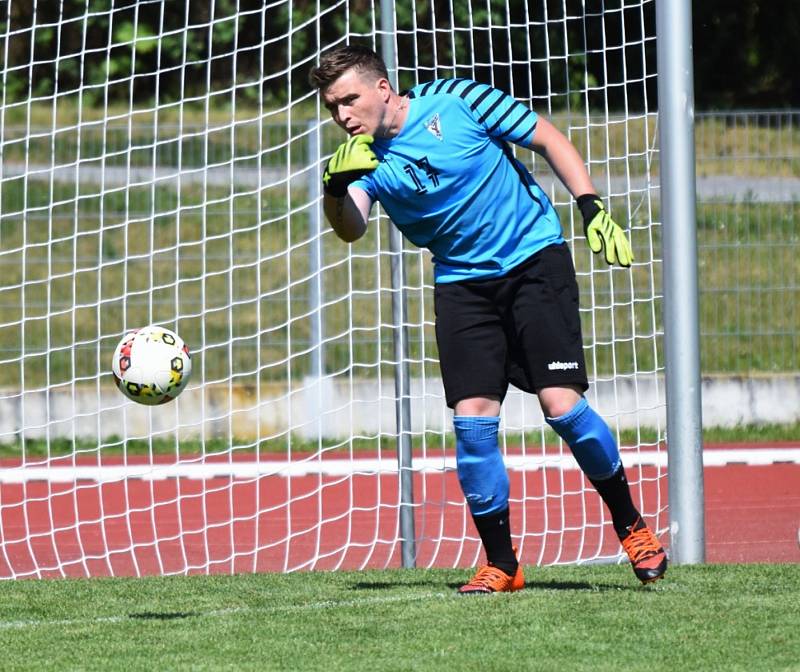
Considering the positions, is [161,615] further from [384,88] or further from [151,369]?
[384,88]

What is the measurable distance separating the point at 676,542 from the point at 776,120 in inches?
226

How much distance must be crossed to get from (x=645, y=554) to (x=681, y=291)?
4.13 feet

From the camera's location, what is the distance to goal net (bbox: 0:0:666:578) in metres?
7.43

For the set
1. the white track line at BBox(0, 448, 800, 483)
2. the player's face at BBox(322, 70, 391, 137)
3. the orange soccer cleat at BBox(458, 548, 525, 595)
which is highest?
the player's face at BBox(322, 70, 391, 137)


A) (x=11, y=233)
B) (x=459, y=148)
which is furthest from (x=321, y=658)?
(x=11, y=233)

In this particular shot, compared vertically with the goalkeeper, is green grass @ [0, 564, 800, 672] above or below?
below

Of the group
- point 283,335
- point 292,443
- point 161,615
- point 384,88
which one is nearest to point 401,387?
point 384,88

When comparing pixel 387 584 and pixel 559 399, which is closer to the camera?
pixel 559 399

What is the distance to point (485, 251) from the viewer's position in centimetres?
525

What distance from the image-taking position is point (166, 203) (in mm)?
13086

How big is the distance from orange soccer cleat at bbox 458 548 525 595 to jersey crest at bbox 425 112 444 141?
4.83ft

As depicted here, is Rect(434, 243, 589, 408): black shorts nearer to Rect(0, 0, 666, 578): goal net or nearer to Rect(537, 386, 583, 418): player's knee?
Rect(537, 386, 583, 418): player's knee

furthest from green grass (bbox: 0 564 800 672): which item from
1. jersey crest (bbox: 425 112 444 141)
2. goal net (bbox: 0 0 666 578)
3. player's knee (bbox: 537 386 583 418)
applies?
jersey crest (bbox: 425 112 444 141)

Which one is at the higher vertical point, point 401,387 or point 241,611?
point 401,387
